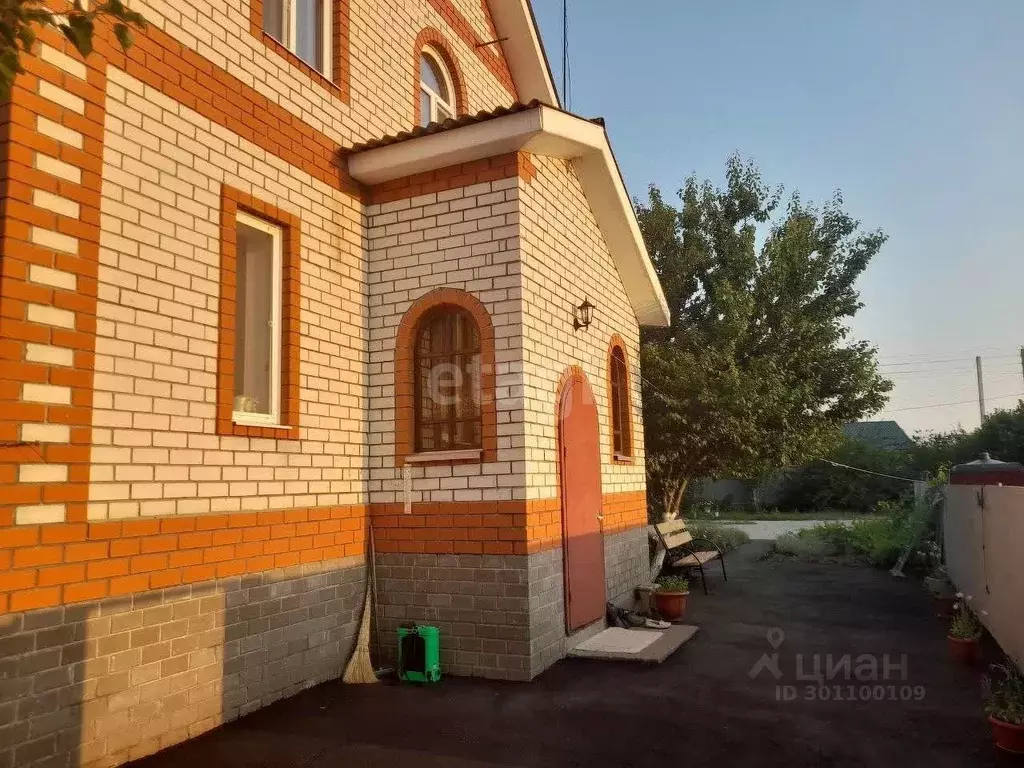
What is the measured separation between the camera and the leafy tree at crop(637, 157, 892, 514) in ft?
41.9

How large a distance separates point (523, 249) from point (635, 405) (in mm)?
4185

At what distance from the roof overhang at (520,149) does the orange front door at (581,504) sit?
87.3 inches

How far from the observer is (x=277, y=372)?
5.80 meters

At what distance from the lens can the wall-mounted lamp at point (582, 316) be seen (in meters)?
7.54

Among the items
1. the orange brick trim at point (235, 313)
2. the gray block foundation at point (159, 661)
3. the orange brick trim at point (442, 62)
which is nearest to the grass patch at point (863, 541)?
the orange brick trim at point (442, 62)

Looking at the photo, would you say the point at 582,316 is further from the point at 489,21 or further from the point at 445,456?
the point at 489,21

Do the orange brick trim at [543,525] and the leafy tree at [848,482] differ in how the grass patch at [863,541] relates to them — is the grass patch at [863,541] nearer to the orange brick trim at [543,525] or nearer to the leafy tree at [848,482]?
the orange brick trim at [543,525]

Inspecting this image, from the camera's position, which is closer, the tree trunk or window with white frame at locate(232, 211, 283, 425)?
window with white frame at locate(232, 211, 283, 425)

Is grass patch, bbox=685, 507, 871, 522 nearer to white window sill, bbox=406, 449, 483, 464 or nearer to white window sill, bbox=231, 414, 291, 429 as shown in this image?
white window sill, bbox=406, 449, 483, 464

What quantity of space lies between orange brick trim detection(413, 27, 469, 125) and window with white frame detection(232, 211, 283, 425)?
118 inches

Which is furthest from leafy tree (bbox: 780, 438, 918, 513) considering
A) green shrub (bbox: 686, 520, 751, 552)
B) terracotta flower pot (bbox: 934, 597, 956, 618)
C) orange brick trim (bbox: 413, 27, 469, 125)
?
orange brick trim (bbox: 413, 27, 469, 125)

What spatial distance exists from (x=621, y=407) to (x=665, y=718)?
16.4 ft

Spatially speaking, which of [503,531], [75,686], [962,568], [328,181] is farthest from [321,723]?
[962,568]

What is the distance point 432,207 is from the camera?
6.71 metres
